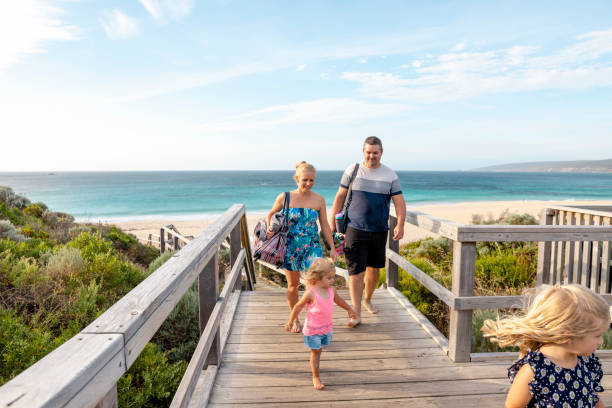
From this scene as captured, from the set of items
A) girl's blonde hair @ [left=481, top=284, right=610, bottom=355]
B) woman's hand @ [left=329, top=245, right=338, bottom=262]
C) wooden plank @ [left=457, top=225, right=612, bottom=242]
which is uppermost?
wooden plank @ [left=457, top=225, right=612, bottom=242]

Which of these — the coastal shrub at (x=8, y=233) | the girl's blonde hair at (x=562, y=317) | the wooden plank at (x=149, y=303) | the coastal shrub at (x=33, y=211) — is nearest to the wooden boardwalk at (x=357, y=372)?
the wooden plank at (x=149, y=303)

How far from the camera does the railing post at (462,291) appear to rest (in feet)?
9.57

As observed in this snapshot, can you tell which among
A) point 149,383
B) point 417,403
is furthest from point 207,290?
point 417,403

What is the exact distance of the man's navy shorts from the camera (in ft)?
12.4

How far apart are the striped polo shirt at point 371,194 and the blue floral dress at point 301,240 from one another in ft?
1.36

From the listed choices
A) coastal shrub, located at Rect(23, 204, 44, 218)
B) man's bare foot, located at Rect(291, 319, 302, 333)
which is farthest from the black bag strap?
coastal shrub, located at Rect(23, 204, 44, 218)

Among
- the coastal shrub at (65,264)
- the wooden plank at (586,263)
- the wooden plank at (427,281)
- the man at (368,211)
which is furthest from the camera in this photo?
the wooden plank at (586,263)

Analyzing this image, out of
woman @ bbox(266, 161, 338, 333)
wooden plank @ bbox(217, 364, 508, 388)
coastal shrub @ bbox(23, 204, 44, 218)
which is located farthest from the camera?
coastal shrub @ bbox(23, 204, 44, 218)

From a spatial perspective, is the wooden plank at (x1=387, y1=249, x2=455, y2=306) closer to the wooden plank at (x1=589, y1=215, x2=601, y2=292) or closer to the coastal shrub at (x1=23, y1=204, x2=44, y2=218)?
the wooden plank at (x1=589, y1=215, x2=601, y2=292)

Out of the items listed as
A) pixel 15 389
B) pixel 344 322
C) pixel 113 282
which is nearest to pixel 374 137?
pixel 344 322

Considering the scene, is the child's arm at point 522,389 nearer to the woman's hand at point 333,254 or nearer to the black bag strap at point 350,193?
the woman's hand at point 333,254

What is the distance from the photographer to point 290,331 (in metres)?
3.68

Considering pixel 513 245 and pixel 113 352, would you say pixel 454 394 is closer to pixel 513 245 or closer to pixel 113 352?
pixel 113 352

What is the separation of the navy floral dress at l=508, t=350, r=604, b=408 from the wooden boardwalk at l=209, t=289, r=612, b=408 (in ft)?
3.68
